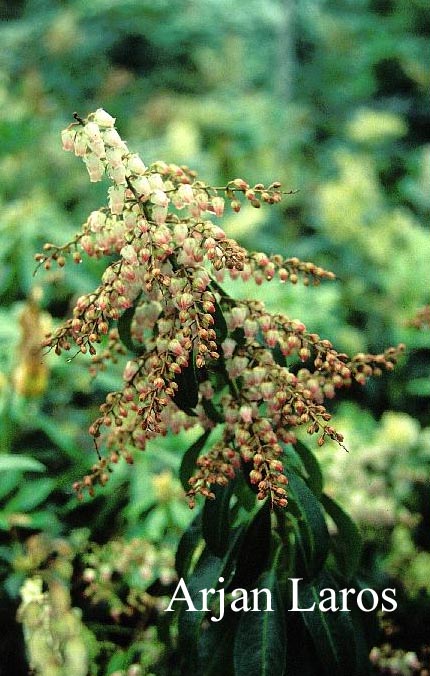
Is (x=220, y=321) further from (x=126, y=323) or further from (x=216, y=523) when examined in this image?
(x=216, y=523)

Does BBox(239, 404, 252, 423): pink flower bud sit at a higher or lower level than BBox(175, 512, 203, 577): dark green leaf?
higher

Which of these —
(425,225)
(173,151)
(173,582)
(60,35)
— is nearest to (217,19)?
(60,35)

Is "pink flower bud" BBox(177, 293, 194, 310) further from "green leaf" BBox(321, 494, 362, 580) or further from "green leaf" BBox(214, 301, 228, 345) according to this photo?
"green leaf" BBox(321, 494, 362, 580)

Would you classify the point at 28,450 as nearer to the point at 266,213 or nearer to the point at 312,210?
the point at 266,213

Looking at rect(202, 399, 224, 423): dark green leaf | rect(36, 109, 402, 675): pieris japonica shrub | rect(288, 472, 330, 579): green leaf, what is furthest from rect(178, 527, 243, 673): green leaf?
rect(202, 399, 224, 423): dark green leaf

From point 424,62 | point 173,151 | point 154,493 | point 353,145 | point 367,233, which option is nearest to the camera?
point 154,493

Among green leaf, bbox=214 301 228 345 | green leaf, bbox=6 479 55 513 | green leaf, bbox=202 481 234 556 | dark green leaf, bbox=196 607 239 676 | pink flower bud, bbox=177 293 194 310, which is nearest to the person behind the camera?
pink flower bud, bbox=177 293 194 310

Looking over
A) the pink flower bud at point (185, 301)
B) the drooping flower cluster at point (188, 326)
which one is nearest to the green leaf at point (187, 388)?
the drooping flower cluster at point (188, 326)
